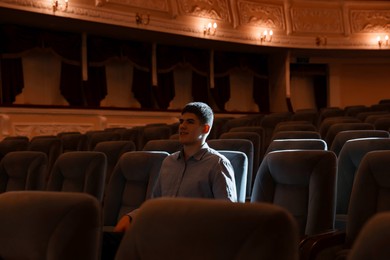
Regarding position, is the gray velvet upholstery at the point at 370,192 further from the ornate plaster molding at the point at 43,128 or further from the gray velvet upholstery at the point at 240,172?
the ornate plaster molding at the point at 43,128

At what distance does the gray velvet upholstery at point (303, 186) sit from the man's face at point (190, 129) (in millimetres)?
246

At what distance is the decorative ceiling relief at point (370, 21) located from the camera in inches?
371

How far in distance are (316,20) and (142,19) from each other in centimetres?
331

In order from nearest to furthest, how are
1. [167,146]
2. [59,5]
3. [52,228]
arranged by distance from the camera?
[52,228], [167,146], [59,5]

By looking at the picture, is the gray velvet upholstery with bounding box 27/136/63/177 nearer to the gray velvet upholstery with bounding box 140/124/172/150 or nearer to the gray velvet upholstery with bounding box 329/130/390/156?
the gray velvet upholstery with bounding box 140/124/172/150

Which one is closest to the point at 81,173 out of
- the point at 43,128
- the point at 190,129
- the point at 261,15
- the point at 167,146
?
the point at 167,146

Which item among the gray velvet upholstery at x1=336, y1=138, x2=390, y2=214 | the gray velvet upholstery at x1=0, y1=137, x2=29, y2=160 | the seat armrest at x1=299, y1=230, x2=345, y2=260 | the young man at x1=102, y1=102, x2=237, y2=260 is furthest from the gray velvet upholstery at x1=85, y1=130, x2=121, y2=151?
the seat armrest at x1=299, y1=230, x2=345, y2=260

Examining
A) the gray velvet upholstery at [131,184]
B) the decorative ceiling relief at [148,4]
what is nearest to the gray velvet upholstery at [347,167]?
the gray velvet upholstery at [131,184]

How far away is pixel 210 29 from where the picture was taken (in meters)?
8.05

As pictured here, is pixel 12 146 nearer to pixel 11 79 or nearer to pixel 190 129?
pixel 11 79

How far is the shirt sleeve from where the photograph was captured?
6.24 feet

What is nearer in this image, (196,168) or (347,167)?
(196,168)

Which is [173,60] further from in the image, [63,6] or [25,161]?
[25,161]

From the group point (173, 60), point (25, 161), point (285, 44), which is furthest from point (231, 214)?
point (285, 44)
